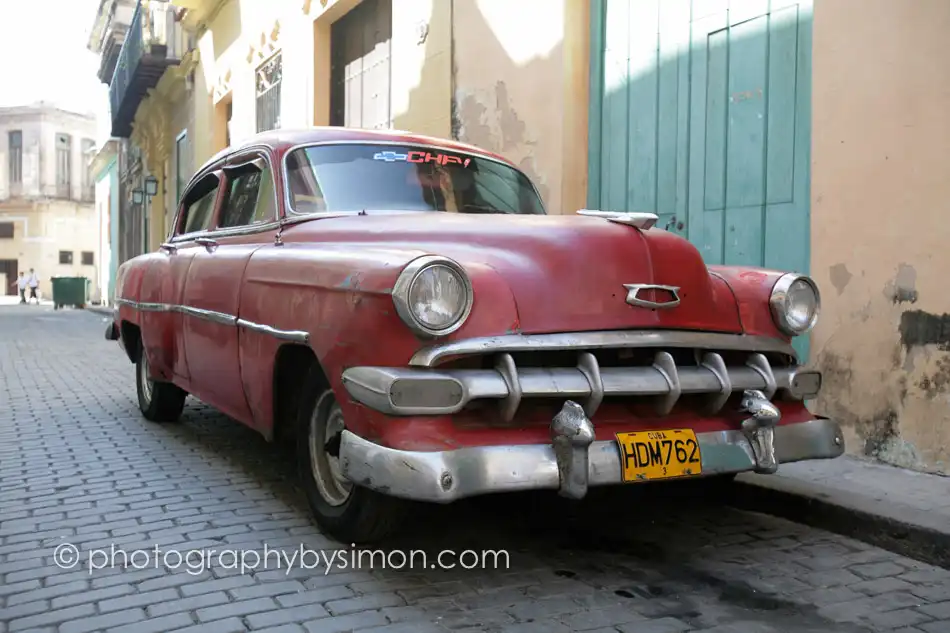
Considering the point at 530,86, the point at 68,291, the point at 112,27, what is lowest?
the point at 68,291

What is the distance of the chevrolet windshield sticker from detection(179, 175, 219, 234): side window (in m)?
1.25

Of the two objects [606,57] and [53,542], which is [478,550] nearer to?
[53,542]

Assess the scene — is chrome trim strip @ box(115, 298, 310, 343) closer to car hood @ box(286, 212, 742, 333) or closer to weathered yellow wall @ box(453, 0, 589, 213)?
car hood @ box(286, 212, 742, 333)

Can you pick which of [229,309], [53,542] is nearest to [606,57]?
[229,309]

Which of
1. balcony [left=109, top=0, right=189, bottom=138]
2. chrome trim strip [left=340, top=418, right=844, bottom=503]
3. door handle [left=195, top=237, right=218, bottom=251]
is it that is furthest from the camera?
balcony [left=109, top=0, right=189, bottom=138]

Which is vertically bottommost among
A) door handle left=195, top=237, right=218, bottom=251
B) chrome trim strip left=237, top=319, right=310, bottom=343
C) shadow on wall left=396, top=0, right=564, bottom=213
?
chrome trim strip left=237, top=319, right=310, bottom=343

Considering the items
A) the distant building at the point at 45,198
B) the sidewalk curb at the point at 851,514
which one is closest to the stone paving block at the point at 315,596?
the sidewalk curb at the point at 851,514

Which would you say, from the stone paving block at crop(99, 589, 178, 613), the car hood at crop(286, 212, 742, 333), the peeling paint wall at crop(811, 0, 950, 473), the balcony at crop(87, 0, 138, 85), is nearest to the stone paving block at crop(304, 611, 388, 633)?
the stone paving block at crop(99, 589, 178, 613)

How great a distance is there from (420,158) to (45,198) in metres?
47.7

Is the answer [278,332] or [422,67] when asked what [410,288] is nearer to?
[278,332]

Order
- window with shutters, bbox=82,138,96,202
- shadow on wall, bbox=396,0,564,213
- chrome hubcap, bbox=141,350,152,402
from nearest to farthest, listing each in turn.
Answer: chrome hubcap, bbox=141,350,152,402 < shadow on wall, bbox=396,0,564,213 < window with shutters, bbox=82,138,96,202

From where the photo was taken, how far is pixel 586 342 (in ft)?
9.37

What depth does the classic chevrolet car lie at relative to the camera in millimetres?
2695

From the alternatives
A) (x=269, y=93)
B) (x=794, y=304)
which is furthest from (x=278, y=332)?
(x=269, y=93)
